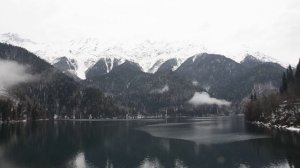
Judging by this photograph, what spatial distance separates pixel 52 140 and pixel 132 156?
62.1 m

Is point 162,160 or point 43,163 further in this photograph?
point 162,160

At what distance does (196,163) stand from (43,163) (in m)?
45.3

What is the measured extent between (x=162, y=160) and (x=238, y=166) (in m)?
25.0

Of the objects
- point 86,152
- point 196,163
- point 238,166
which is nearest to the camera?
point 238,166

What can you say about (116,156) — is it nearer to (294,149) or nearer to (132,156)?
(132,156)

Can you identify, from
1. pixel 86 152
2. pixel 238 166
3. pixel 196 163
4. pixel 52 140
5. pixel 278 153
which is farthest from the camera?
pixel 52 140

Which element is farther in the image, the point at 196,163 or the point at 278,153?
the point at 278,153

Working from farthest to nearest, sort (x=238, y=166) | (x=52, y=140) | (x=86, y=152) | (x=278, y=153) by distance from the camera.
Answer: (x=52, y=140)
(x=86, y=152)
(x=278, y=153)
(x=238, y=166)

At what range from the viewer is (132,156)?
128875 millimetres

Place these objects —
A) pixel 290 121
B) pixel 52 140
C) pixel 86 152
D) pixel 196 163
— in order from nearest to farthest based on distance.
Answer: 1. pixel 196 163
2. pixel 86 152
3. pixel 52 140
4. pixel 290 121

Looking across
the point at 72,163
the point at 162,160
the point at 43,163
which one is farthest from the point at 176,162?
the point at 43,163

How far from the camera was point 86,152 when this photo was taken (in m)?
139

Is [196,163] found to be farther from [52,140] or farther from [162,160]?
[52,140]

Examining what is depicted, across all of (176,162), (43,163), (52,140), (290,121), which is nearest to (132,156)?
(176,162)
